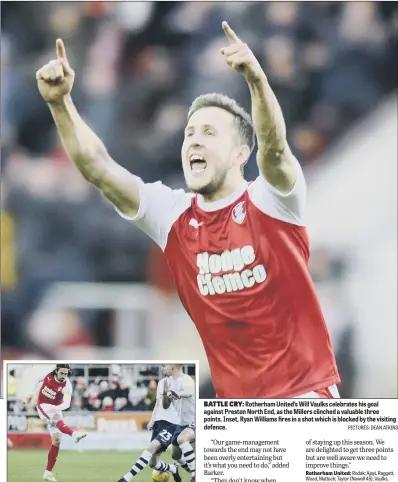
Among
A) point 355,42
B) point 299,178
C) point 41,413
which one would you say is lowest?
point 41,413

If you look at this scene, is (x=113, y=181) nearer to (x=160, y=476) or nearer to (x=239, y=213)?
(x=239, y=213)

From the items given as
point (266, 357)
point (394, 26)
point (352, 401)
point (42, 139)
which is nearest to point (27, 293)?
point (42, 139)

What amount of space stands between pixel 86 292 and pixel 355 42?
1484 millimetres

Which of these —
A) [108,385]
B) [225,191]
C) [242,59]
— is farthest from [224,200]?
[108,385]

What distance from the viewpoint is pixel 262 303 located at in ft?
18.8

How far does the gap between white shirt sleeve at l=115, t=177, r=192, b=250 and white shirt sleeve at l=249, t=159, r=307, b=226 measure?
0.29 meters

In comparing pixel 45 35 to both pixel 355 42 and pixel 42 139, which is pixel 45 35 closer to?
pixel 42 139

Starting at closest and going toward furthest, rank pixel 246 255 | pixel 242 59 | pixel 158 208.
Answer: pixel 242 59, pixel 246 255, pixel 158 208

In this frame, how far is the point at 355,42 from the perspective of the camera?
19.2 feet

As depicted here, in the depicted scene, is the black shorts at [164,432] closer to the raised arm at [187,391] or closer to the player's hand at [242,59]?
the raised arm at [187,391]

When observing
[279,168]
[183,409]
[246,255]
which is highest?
[279,168]

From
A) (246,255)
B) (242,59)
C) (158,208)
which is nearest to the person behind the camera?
(242,59)

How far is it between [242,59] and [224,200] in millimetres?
570

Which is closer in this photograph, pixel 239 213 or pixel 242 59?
pixel 242 59
